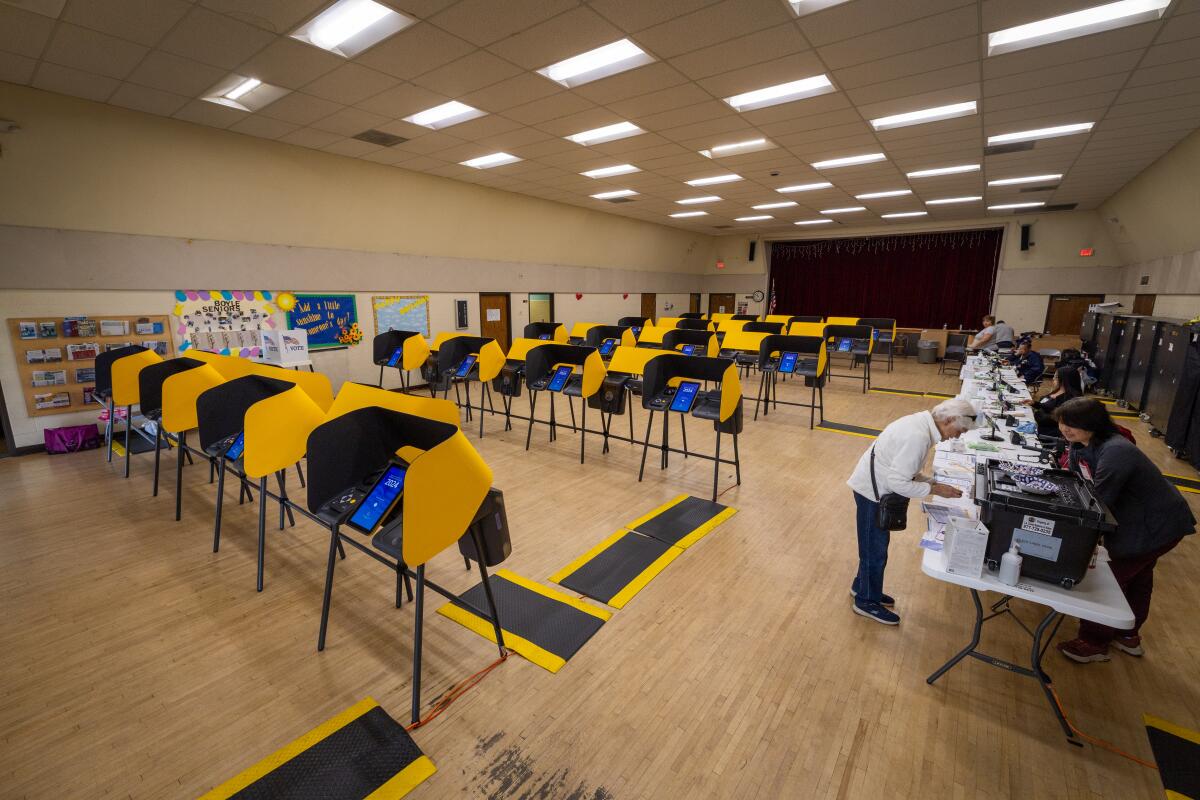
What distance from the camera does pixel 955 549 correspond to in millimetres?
1948

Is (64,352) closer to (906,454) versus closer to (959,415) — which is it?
(906,454)

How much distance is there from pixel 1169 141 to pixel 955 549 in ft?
26.1

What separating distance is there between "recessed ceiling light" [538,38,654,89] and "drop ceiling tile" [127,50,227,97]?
2940 millimetres

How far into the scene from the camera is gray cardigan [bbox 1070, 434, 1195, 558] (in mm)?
2158

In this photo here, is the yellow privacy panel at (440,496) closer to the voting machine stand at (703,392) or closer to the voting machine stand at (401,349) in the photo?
the voting machine stand at (703,392)

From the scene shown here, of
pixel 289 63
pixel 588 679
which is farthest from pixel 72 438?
pixel 588 679

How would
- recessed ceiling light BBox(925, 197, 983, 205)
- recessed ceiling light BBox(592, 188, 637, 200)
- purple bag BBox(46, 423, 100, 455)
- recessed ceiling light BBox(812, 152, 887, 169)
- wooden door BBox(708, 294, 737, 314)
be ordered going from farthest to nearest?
1. wooden door BBox(708, 294, 737, 314)
2. recessed ceiling light BBox(925, 197, 983, 205)
3. recessed ceiling light BBox(592, 188, 637, 200)
4. recessed ceiling light BBox(812, 152, 887, 169)
5. purple bag BBox(46, 423, 100, 455)

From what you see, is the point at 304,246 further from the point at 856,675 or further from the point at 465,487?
the point at 856,675

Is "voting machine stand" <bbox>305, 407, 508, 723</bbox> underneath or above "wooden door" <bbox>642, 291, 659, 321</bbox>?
underneath

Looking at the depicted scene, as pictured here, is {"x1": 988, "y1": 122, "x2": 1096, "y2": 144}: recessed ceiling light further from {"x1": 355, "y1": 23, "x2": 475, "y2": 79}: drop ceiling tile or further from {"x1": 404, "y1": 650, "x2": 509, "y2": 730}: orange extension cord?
{"x1": 404, "y1": 650, "x2": 509, "y2": 730}: orange extension cord

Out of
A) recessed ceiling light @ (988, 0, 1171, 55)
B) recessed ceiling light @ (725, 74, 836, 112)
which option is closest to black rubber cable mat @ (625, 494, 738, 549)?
recessed ceiling light @ (725, 74, 836, 112)

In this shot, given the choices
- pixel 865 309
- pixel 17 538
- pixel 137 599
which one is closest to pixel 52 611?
pixel 137 599

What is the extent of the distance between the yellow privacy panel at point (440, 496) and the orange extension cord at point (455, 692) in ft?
2.33

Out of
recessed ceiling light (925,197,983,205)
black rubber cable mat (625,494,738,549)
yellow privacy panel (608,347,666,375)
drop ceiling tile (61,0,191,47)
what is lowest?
black rubber cable mat (625,494,738,549)
